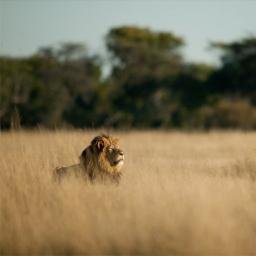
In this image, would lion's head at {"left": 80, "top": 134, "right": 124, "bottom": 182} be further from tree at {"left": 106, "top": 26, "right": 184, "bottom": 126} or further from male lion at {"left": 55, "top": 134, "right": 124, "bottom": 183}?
tree at {"left": 106, "top": 26, "right": 184, "bottom": 126}

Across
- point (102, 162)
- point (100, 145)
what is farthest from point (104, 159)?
point (100, 145)

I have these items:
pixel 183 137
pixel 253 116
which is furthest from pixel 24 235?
pixel 253 116

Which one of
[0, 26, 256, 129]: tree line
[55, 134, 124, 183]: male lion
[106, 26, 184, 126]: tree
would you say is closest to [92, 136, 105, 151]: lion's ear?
[55, 134, 124, 183]: male lion

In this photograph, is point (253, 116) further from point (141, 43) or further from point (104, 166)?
point (104, 166)

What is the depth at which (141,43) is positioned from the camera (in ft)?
137

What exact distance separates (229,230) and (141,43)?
1410 inches

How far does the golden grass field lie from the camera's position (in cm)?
632

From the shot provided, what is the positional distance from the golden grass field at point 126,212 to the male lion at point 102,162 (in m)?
0.18

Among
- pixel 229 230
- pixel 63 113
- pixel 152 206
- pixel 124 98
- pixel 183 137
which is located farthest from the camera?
pixel 124 98

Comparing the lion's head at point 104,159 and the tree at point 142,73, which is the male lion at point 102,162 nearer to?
the lion's head at point 104,159

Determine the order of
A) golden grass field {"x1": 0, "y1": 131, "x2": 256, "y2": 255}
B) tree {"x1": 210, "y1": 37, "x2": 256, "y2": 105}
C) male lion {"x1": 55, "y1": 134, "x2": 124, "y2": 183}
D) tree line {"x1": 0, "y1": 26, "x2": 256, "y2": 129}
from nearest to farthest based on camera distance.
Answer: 1. golden grass field {"x1": 0, "y1": 131, "x2": 256, "y2": 255}
2. male lion {"x1": 55, "y1": 134, "x2": 124, "y2": 183}
3. tree line {"x1": 0, "y1": 26, "x2": 256, "y2": 129}
4. tree {"x1": 210, "y1": 37, "x2": 256, "y2": 105}

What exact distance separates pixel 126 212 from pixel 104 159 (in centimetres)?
178

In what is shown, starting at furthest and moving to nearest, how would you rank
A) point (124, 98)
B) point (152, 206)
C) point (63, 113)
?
point (124, 98), point (63, 113), point (152, 206)

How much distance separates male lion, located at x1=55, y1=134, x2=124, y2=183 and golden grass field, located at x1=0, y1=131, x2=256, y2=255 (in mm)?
180
